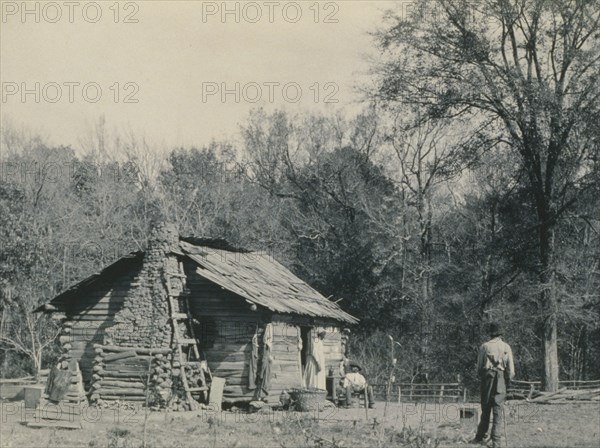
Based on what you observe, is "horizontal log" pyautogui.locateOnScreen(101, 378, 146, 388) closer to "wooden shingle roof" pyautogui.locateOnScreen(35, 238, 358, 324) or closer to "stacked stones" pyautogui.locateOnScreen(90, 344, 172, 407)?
"stacked stones" pyautogui.locateOnScreen(90, 344, 172, 407)

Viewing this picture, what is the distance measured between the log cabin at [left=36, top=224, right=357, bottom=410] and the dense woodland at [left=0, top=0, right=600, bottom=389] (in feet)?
16.5

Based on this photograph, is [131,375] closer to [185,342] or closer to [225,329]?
[185,342]

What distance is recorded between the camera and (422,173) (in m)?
44.6

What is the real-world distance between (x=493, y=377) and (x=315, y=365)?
12.6m

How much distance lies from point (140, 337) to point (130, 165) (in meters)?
31.4

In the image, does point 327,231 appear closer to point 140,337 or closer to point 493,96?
point 493,96

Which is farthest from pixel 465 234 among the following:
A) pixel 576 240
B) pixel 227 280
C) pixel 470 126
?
pixel 227 280

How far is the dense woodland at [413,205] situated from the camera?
2644cm

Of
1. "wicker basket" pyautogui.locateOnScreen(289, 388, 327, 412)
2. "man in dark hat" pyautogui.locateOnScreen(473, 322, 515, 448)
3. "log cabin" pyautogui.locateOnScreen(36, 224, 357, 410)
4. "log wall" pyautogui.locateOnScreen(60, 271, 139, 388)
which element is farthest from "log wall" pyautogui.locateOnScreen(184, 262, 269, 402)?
"man in dark hat" pyautogui.locateOnScreen(473, 322, 515, 448)

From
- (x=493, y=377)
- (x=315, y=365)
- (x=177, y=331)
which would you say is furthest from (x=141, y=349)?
(x=493, y=377)

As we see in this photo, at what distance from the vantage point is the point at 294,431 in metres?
15.2

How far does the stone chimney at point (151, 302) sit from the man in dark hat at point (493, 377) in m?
11.0

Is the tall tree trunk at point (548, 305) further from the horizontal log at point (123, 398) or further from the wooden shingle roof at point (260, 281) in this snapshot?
the horizontal log at point (123, 398)

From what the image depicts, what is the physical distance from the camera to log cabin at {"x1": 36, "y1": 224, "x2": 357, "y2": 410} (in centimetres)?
2191
